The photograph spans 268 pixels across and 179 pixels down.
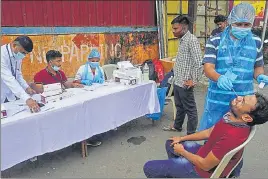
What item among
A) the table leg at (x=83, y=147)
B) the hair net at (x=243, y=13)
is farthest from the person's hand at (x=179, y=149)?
the table leg at (x=83, y=147)

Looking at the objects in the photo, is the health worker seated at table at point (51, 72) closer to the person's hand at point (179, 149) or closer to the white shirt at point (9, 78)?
the white shirt at point (9, 78)

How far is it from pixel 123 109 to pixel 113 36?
14.0ft

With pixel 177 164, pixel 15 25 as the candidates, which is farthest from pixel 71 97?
pixel 15 25

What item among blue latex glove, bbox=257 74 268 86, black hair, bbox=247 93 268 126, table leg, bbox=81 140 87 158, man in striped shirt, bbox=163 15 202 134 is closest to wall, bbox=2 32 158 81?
table leg, bbox=81 140 87 158

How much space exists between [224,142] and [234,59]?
786mm

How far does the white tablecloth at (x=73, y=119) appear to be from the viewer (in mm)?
2439

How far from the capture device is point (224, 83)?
213cm

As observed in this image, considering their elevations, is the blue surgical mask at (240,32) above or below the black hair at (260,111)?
above

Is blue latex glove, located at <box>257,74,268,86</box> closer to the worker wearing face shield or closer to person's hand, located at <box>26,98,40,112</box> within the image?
the worker wearing face shield

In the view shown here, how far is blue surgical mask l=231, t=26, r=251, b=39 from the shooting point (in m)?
2.20

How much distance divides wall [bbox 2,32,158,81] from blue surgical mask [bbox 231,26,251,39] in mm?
4600

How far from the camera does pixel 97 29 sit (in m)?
7.06

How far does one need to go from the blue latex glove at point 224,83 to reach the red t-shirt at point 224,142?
1.19 feet

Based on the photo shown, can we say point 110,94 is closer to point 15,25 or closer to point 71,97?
point 71,97
